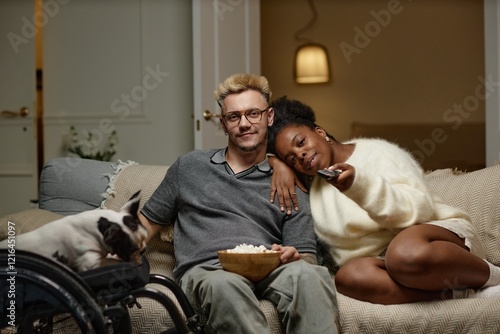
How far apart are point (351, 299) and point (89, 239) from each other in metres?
0.80

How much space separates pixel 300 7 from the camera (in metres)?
5.43

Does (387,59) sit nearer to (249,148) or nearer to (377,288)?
(249,148)

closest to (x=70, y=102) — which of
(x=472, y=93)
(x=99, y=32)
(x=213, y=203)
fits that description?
(x=99, y=32)

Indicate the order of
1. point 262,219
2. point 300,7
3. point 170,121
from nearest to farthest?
1. point 262,219
2. point 170,121
3. point 300,7

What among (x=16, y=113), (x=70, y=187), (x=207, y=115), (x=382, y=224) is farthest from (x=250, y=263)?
(x=16, y=113)

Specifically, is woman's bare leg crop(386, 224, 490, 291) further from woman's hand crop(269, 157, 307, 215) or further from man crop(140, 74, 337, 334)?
woman's hand crop(269, 157, 307, 215)

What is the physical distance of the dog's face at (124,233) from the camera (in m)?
1.61

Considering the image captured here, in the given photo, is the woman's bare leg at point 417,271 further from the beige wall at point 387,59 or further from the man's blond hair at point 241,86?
the beige wall at point 387,59

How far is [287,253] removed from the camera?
76.9 inches

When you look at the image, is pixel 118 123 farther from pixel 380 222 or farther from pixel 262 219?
pixel 380 222

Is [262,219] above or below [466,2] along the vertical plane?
below

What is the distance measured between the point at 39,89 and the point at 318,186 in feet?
8.75

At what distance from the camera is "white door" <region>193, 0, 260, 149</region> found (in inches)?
142

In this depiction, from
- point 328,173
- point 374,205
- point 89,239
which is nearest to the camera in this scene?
point 89,239
